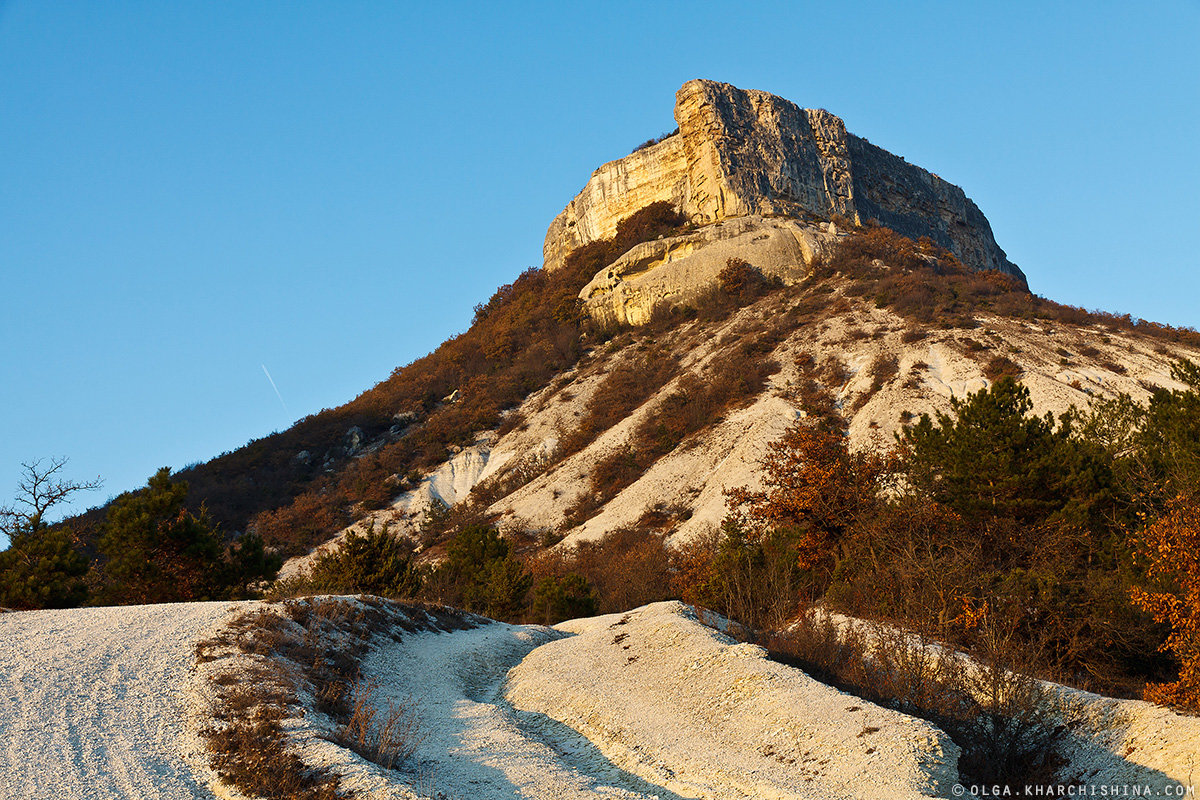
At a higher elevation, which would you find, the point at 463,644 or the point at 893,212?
the point at 893,212

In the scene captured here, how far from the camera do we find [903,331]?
41.2m

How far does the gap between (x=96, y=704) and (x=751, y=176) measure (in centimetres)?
5642

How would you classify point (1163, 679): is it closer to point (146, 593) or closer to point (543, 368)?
point (146, 593)

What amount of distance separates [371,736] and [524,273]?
6339cm

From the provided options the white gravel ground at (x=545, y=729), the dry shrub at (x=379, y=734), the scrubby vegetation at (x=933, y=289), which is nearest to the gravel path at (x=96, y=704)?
the white gravel ground at (x=545, y=729)

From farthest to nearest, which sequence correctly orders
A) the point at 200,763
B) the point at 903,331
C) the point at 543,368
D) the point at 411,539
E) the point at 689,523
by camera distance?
the point at 543,368 → the point at 903,331 → the point at 411,539 → the point at 689,523 → the point at 200,763

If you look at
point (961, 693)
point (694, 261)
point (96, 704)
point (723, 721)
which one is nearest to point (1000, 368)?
point (694, 261)

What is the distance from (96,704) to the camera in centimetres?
879

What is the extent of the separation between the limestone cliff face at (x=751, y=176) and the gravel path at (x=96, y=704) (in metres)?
51.8

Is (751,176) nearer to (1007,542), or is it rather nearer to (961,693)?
(1007,542)

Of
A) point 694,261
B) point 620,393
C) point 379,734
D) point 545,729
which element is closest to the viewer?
point 379,734

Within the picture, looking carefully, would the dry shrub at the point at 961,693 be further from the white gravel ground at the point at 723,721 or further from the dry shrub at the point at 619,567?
the dry shrub at the point at 619,567

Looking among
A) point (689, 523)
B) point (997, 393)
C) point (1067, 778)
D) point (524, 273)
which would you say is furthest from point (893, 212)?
point (1067, 778)

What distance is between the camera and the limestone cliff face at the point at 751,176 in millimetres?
59844
